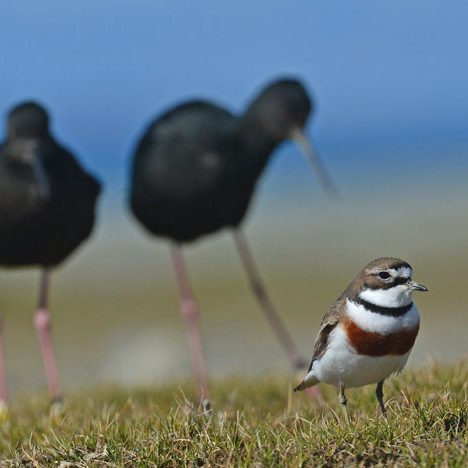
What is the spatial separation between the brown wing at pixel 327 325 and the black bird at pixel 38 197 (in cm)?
360

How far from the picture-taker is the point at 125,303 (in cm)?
2898

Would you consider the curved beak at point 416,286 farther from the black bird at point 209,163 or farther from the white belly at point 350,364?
the black bird at point 209,163

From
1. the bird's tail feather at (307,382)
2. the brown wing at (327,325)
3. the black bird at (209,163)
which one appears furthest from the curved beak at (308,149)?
the brown wing at (327,325)

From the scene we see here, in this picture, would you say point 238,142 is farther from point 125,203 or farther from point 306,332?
point 306,332

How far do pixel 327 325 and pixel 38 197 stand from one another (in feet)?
13.2

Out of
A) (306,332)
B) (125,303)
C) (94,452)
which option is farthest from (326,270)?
(94,452)

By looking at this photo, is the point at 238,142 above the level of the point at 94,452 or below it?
above

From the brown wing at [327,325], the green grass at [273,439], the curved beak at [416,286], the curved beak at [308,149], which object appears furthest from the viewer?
the curved beak at [308,149]

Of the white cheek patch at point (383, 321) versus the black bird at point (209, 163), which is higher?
the black bird at point (209, 163)

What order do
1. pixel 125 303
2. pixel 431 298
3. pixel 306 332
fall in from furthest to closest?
pixel 125 303
pixel 431 298
pixel 306 332

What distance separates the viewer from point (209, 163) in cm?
957

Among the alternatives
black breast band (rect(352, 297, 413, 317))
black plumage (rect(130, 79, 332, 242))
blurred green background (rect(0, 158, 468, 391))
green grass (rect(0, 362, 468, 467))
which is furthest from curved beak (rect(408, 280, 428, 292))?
black plumage (rect(130, 79, 332, 242))

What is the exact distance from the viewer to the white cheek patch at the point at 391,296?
5258 millimetres

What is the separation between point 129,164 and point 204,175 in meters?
1.13
